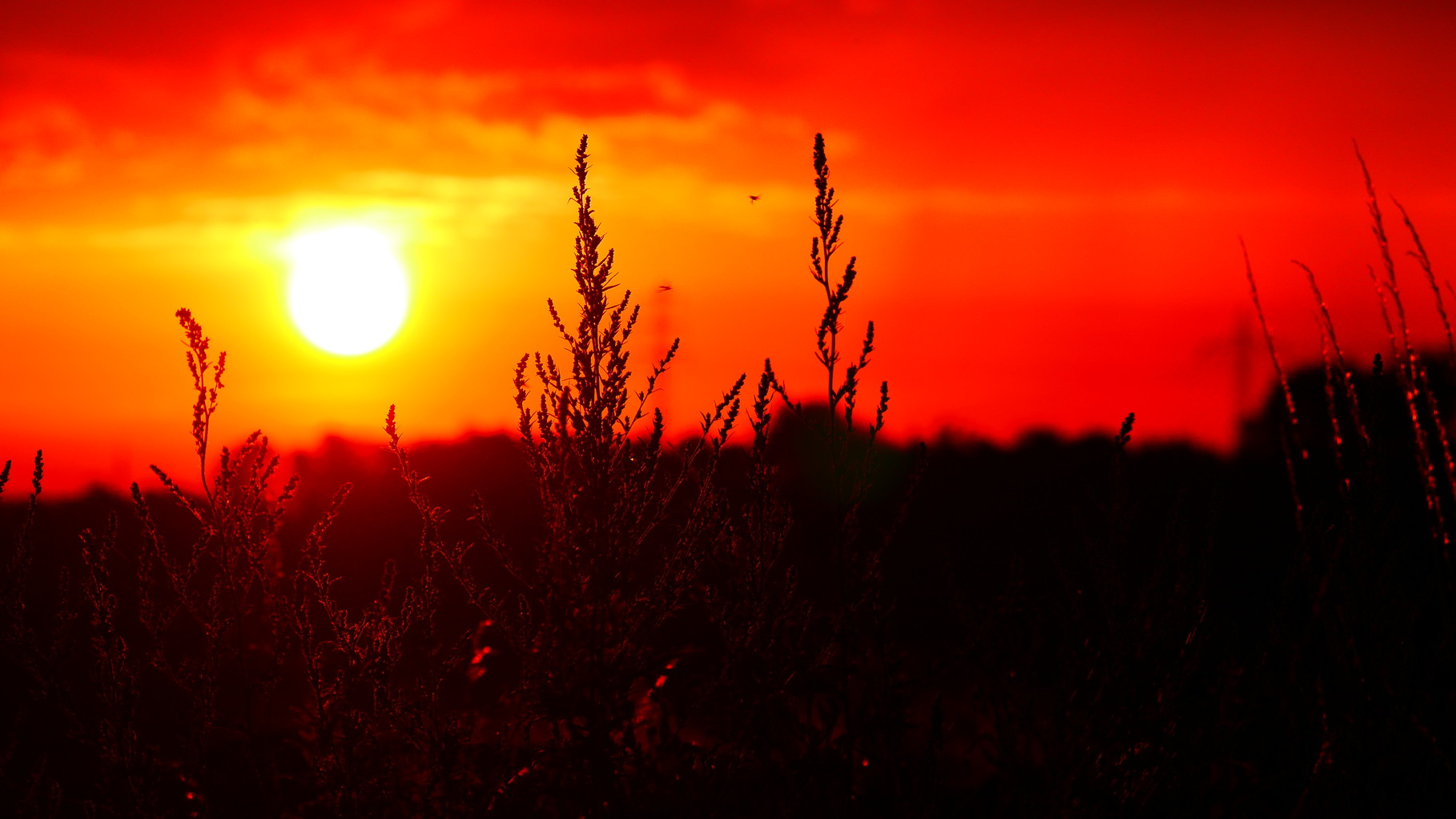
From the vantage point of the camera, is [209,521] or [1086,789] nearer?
[1086,789]

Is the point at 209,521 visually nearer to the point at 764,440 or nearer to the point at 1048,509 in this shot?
the point at 764,440

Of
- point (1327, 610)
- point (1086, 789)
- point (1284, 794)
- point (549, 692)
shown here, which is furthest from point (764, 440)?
point (1284, 794)

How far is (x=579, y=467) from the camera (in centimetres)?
418

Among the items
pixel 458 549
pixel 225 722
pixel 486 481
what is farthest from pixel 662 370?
pixel 486 481

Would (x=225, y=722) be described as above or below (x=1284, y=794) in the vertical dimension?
above

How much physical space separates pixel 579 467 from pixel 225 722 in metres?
1.71

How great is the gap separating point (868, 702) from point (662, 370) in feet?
5.05

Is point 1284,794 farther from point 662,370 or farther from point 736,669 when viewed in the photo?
point 662,370

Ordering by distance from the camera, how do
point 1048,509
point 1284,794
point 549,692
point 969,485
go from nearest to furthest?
point 549,692 → point 1284,794 → point 1048,509 → point 969,485

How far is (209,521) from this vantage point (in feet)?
13.5

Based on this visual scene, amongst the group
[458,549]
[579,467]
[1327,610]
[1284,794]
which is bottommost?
[1284,794]

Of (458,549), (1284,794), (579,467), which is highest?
(579,467)

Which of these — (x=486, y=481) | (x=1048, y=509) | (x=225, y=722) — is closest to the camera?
(x=225, y=722)

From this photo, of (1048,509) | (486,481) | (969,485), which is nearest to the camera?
(486,481)
